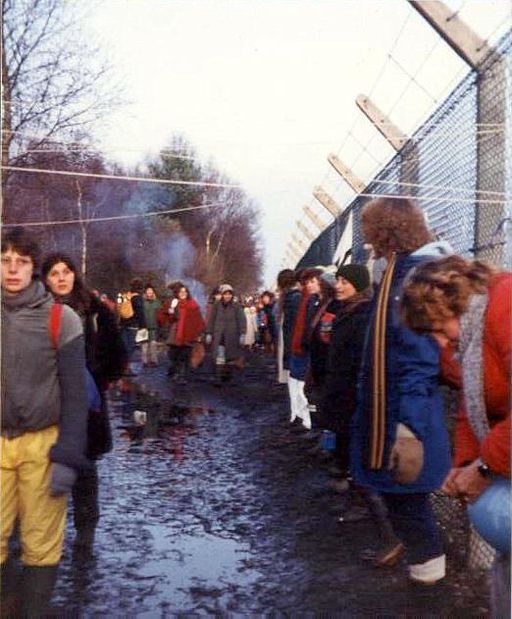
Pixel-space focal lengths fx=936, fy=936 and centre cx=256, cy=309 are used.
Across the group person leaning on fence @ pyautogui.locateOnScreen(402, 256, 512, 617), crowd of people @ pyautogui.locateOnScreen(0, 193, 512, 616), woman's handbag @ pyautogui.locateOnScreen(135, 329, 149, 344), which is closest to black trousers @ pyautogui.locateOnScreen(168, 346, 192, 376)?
woman's handbag @ pyautogui.locateOnScreen(135, 329, 149, 344)

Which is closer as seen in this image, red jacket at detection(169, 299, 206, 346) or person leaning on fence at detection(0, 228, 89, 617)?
person leaning on fence at detection(0, 228, 89, 617)

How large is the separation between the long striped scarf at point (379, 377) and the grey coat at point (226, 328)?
34.5 ft

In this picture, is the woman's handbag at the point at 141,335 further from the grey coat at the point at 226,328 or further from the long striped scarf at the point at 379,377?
the long striped scarf at the point at 379,377

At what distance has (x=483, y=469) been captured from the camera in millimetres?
2600

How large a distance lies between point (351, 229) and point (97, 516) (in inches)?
208

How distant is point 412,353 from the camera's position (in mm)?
3555

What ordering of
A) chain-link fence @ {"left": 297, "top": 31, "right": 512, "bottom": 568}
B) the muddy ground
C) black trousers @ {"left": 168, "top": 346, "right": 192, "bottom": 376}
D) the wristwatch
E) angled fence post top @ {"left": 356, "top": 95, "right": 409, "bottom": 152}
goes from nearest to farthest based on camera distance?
the wristwatch, the muddy ground, chain-link fence @ {"left": 297, "top": 31, "right": 512, "bottom": 568}, angled fence post top @ {"left": 356, "top": 95, "right": 409, "bottom": 152}, black trousers @ {"left": 168, "top": 346, "right": 192, "bottom": 376}

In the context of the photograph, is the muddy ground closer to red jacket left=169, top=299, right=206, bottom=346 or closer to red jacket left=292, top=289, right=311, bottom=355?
red jacket left=292, top=289, right=311, bottom=355

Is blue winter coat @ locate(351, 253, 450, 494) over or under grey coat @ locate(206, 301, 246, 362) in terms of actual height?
over

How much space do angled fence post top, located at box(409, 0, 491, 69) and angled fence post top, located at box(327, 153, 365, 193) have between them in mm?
4481

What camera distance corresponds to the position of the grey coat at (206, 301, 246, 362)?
1423 cm

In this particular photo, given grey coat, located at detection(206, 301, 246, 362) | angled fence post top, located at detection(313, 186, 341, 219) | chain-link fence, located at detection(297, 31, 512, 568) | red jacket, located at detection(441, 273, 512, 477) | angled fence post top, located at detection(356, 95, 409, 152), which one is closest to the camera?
red jacket, located at detection(441, 273, 512, 477)

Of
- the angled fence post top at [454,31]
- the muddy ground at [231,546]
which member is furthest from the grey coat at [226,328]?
the angled fence post top at [454,31]

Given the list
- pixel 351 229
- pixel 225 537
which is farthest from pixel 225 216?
pixel 225 537
